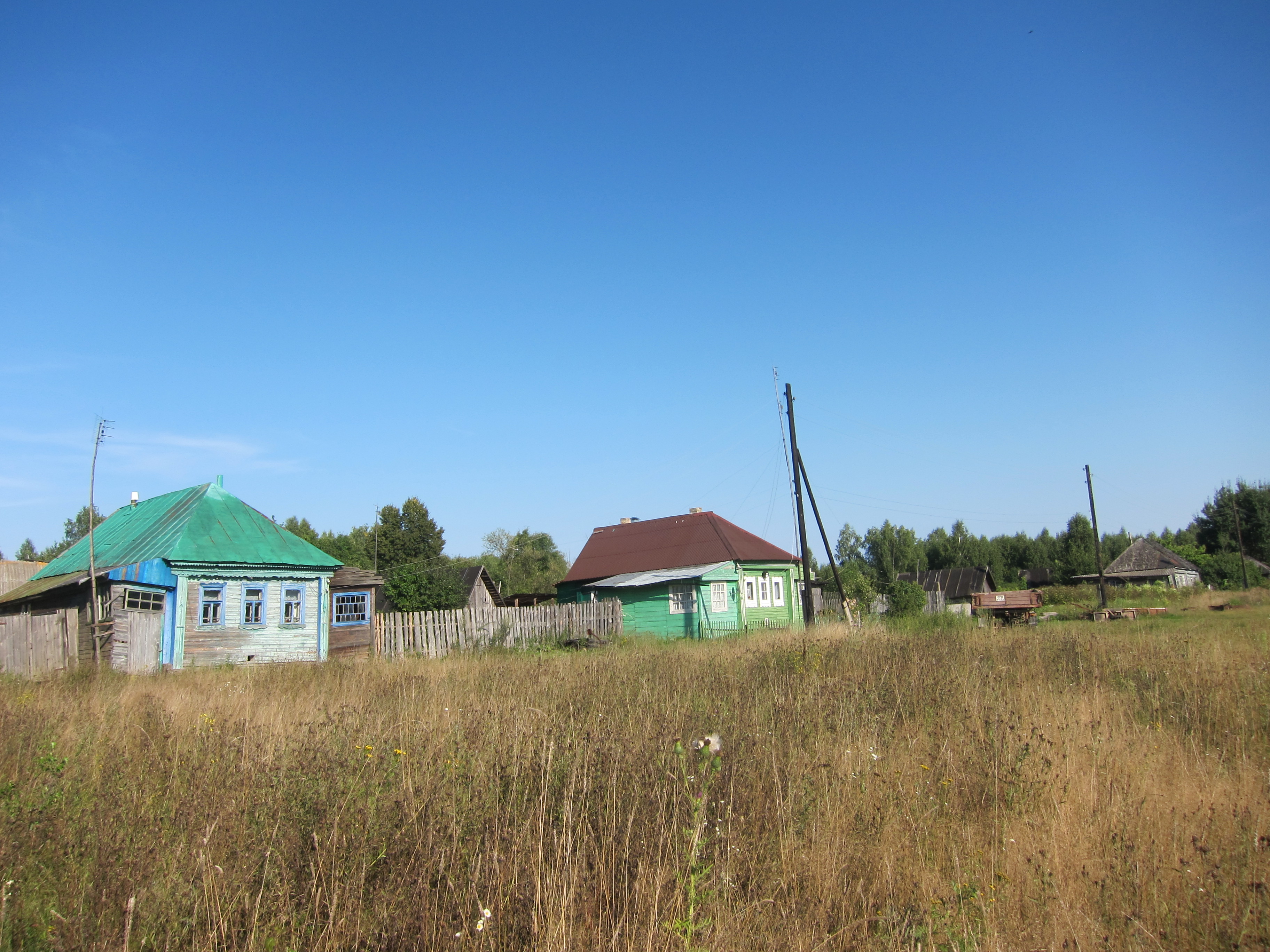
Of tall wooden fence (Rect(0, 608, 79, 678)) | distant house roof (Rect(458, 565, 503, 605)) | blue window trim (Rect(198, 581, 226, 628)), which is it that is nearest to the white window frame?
blue window trim (Rect(198, 581, 226, 628))

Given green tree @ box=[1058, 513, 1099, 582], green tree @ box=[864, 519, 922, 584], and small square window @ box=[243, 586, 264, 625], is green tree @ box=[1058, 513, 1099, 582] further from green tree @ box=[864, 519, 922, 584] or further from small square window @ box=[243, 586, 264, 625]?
small square window @ box=[243, 586, 264, 625]

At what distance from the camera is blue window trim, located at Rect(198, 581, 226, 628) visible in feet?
62.4

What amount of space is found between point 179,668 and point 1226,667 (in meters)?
19.6

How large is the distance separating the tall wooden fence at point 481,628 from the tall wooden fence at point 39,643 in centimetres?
629

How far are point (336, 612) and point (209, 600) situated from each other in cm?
379

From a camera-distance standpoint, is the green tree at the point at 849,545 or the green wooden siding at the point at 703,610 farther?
the green tree at the point at 849,545

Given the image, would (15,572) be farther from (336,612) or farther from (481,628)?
(481,628)

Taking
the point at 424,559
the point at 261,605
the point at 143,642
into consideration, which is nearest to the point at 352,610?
the point at 261,605

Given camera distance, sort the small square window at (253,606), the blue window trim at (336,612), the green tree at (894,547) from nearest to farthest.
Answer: the small square window at (253,606) → the blue window trim at (336,612) → the green tree at (894,547)

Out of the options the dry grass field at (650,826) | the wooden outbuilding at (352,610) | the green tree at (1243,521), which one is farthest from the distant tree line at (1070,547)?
the dry grass field at (650,826)

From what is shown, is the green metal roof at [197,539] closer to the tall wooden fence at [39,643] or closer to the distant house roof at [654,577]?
the tall wooden fence at [39,643]

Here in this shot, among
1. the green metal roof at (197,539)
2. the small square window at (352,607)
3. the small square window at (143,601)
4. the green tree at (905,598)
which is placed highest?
the green metal roof at (197,539)

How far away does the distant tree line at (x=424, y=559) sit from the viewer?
121ft

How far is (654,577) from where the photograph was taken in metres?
28.0
